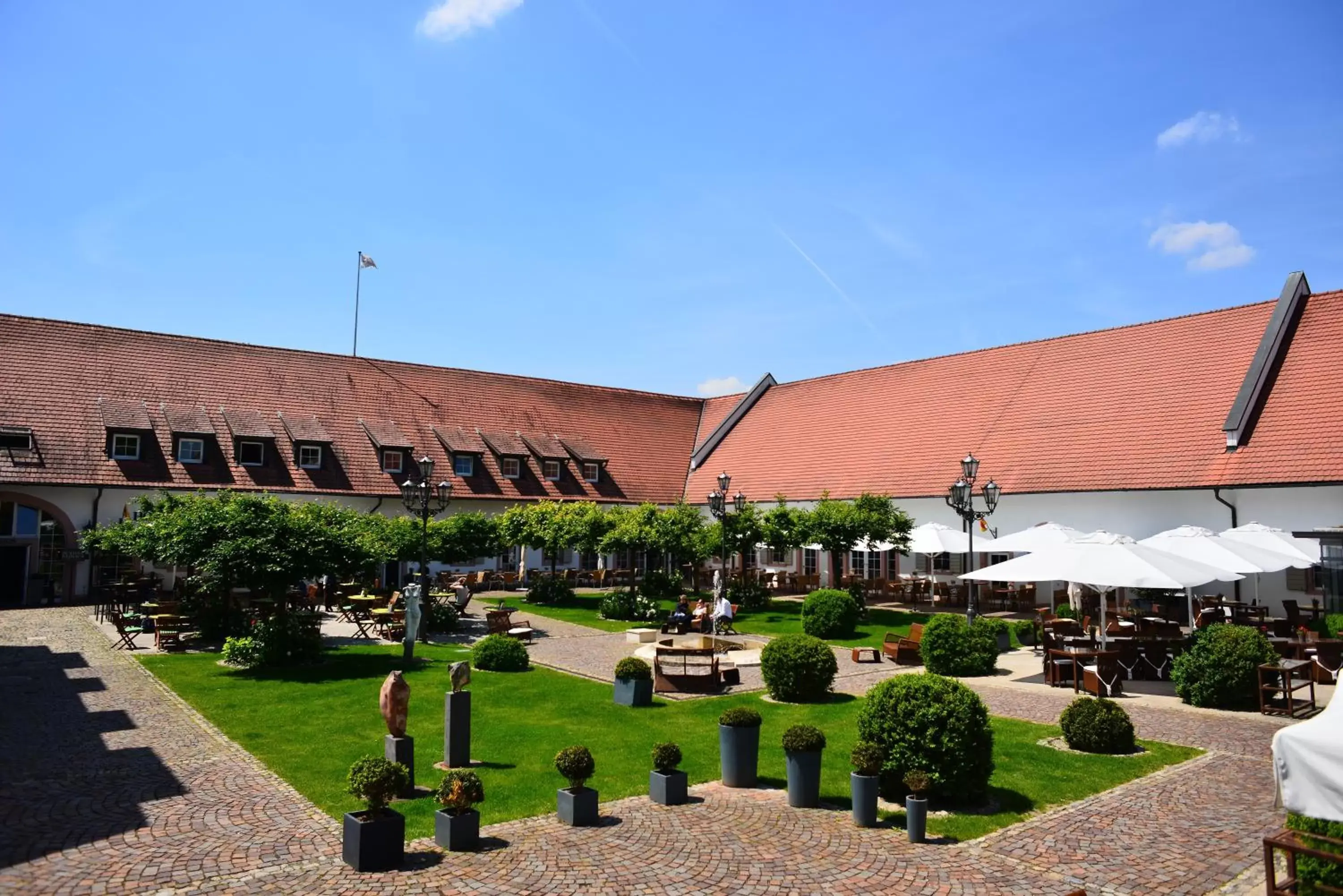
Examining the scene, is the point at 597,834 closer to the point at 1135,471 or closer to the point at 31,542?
the point at 1135,471

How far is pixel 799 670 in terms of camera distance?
51.0ft

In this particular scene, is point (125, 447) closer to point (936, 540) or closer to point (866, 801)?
point (936, 540)

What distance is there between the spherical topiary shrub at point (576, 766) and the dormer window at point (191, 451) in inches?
1101

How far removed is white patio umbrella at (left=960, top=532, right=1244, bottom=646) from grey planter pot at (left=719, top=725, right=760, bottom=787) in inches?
309

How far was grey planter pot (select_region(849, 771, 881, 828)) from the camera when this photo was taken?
30.7ft

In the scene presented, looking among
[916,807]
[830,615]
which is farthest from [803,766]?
[830,615]

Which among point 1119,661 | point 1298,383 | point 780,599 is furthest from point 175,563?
point 1298,383

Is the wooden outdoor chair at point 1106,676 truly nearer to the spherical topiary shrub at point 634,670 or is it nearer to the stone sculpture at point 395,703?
the spherical topiary shrub at point 634,670

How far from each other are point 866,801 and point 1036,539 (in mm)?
16407

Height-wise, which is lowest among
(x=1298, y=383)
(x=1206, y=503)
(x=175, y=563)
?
(x=175, y=563)

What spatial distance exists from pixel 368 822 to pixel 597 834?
87.4 inches

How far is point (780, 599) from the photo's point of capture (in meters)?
34.8

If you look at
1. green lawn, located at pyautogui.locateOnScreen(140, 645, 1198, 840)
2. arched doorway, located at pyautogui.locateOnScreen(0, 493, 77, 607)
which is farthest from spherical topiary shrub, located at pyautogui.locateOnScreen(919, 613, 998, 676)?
arched doorway, located at pyautogui.locateOnScreen(0, 493, 77, 607)

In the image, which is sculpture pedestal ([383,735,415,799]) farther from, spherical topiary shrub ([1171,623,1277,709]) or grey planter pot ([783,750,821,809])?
spherical topiary shrub ([1171,623,1277,709])
